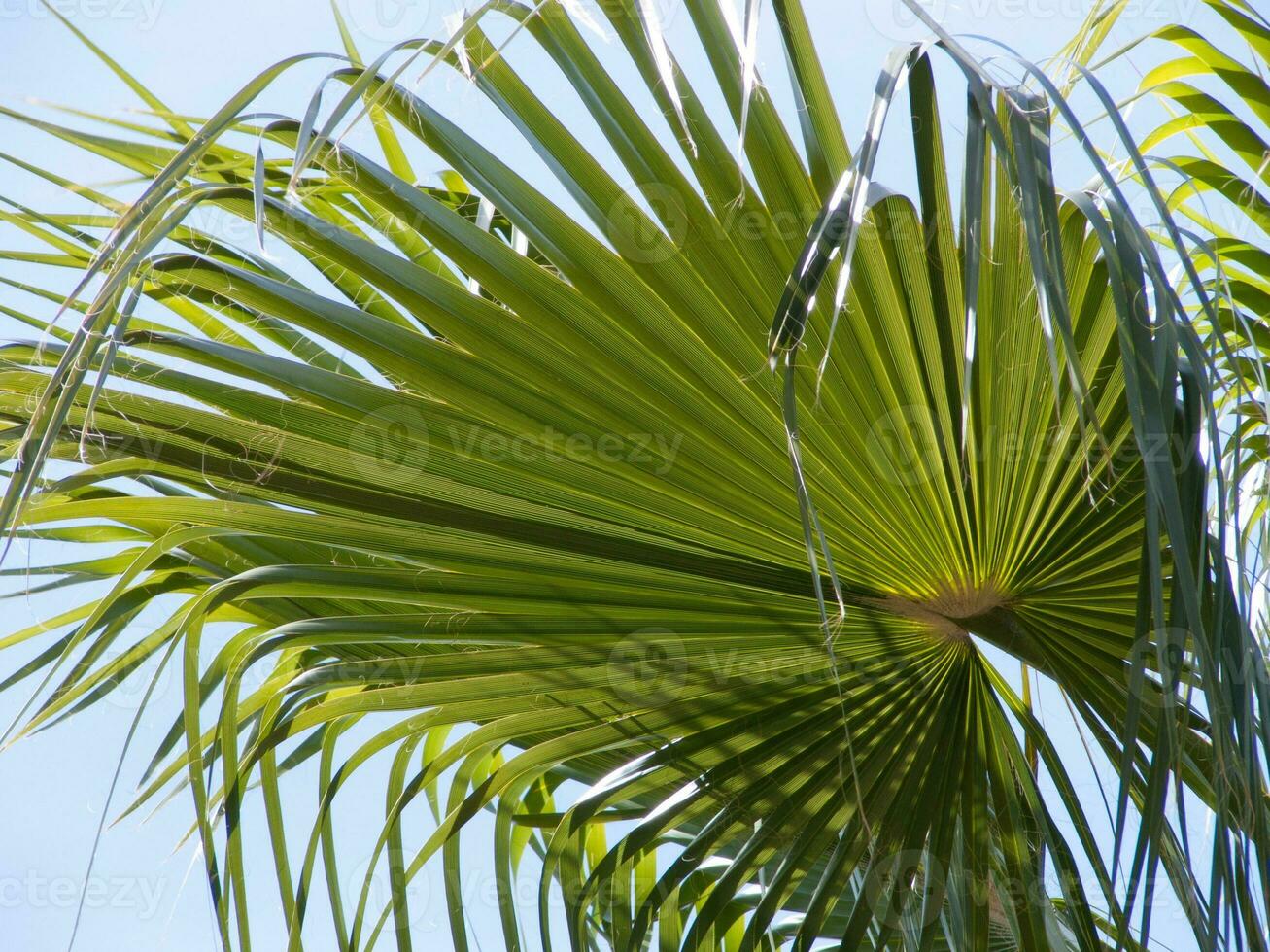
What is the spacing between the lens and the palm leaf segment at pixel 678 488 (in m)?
0.86

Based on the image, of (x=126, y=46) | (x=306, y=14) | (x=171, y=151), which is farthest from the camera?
(x=126, y=46)

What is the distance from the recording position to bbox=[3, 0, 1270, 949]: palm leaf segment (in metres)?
0.86

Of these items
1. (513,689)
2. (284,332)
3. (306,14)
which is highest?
(306,14)

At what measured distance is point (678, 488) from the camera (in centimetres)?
114

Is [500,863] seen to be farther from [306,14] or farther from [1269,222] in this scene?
[306,14]

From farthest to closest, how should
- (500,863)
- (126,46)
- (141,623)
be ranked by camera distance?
(126,46) → (141,623) → (500,863)

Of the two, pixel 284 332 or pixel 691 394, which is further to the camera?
pixel 284 332

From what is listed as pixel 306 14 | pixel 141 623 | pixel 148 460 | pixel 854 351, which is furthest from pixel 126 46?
pixel 854 351

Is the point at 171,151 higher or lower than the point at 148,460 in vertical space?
higher

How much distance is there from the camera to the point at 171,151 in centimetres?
122

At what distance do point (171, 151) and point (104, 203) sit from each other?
16cm

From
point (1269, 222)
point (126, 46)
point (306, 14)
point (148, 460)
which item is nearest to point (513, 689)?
point (148, 460)

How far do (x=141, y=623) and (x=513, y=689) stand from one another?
82 cm

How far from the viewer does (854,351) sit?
113 centimetres
